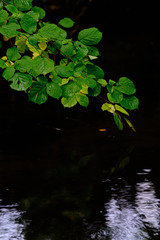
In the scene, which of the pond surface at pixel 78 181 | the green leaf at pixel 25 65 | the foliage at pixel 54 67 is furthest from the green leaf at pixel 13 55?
the pond surface at pixel 78 181

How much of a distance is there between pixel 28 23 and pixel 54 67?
29 centimetres

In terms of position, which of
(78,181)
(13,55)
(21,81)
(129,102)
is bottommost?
(78,181)

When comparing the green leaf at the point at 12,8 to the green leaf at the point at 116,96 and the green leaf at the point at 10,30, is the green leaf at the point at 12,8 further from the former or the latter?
the green leaf at the point at 116,96

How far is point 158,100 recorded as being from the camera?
32.3ft

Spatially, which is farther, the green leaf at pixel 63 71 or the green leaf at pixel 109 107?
the green leaf at pixel 109 107

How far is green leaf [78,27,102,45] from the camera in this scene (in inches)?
123

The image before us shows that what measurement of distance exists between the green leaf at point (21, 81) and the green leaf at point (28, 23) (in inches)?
10.1

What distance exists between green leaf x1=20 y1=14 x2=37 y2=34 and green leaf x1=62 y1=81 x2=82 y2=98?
0.37m

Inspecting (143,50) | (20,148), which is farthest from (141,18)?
→ (20,148)

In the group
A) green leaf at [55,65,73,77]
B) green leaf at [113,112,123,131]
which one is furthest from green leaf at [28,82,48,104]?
green leaf at [113,112,123,131]

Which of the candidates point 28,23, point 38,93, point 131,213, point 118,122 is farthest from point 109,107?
point 131,213

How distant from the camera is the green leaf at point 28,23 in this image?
3.04 meters

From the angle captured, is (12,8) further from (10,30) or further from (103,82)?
(103,82)

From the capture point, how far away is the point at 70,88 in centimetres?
304
